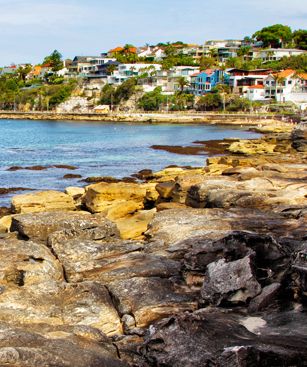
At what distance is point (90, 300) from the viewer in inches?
459

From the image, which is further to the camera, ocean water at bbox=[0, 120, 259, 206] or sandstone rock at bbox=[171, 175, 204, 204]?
ocean water at bbox=[0, 120, 259, 206]

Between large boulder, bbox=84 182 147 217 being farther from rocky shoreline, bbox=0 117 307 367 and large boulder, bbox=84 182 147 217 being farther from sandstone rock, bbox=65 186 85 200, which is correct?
rocky shoreline, bbox=0 117 307 367

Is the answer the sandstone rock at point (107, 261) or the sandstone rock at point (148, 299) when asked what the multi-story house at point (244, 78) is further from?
the sandstone rock at point (148, 299)

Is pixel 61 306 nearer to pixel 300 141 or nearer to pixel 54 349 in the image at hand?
pixel 54 349

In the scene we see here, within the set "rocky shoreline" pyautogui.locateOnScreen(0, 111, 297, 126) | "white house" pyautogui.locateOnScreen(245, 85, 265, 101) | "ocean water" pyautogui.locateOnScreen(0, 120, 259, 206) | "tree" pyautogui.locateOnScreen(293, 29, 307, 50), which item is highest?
"tree" pyautogui.locateOnScreen(293, 29, 307, 50)

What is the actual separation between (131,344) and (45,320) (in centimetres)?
152

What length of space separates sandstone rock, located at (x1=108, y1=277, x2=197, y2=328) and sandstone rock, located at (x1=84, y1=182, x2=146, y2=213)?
11097 millimetres

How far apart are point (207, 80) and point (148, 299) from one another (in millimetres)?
138520

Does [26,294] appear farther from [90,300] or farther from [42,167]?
[42,167]

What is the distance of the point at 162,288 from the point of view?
12258 millimetres

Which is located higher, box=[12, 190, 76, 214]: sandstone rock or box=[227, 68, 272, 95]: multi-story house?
box=[227, 68, 272, 95]: multi-story house

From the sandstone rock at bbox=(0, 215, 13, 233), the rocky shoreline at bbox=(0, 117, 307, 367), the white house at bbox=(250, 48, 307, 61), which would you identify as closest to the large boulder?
the sandstone rock at bbox=(0, 215, 13, 233)

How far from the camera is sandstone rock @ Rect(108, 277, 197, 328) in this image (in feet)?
37.5

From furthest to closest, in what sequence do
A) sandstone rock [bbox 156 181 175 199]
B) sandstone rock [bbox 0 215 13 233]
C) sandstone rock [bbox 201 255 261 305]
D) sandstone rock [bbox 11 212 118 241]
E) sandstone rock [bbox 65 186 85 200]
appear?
sandstone rock [bbox 65 186 85 200]
sandstone rock [bbox 156 181 175 199]
sandstone rock [bbox 0 215 13 233]
sandstone rock [bbox 11 212 118 241]
sandstone rock [bbox 201 255 261 305]
